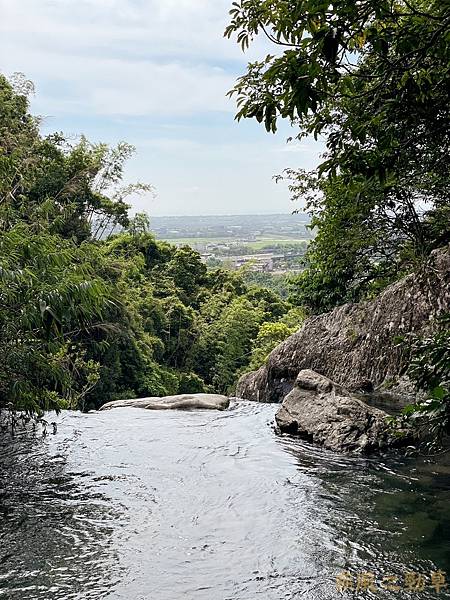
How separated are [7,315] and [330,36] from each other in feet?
16.2

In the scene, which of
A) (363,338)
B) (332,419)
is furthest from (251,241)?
(332,419)

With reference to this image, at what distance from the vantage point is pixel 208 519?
6.62 m

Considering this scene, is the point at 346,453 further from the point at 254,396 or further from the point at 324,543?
the point at 254,396

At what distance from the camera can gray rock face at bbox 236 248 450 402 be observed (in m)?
11.6

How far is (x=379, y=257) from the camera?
1293 cm

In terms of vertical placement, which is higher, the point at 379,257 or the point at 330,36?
the point at 330,36

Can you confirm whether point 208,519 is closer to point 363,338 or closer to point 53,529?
point 53,529

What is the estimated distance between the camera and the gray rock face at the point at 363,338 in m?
11.6

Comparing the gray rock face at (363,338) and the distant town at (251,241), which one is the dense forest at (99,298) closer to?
the gray rock face at (363,338)

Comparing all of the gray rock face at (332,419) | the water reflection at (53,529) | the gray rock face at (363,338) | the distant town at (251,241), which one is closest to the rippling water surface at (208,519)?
the water reflection at (53,529)

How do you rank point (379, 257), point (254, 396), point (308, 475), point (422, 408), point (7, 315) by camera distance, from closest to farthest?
point (422, 408) → point (7, 315) → point (308, 475) → point (379, 257) → point (254, 396)

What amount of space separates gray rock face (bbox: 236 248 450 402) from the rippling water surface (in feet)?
11.7

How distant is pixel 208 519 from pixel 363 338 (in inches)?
290

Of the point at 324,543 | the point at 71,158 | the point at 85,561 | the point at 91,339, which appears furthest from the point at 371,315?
the point at 71,158
